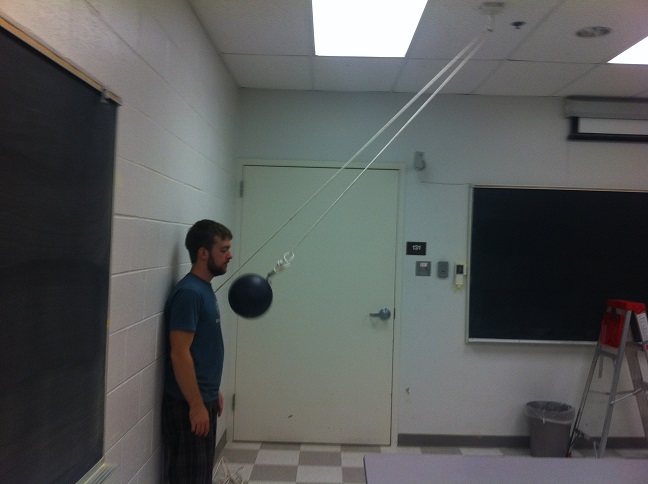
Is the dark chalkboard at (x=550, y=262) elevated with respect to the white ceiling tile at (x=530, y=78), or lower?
lower

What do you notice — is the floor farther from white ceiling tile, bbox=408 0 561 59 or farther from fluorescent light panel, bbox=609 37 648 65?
white ceiling tile, bbox=408 0 561 59

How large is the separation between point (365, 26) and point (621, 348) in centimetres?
257

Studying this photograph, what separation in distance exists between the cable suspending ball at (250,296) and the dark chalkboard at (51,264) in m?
0.86

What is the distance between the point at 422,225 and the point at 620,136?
1.56 metres

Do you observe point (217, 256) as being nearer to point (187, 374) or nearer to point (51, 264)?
point (187, 374)

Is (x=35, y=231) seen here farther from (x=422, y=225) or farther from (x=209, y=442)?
(x=422, y=225)

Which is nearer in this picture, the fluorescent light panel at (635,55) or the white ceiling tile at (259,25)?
the white ceiling tile at (259,25)

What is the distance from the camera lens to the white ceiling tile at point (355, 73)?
311 cm

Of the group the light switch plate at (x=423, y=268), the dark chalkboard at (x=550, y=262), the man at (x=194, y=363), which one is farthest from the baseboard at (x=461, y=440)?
the man at (x=194, y=363)

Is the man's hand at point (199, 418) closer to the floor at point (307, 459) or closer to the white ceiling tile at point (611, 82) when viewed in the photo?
the floor at point (307, 459)

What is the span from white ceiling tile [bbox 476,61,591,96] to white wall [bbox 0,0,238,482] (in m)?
1.89

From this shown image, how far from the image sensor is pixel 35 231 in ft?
3.67

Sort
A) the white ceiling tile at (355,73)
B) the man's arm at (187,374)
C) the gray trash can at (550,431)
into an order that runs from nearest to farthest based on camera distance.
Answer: the man's arm at (187,374) → the white ceiling tile at (355,73) → the gray trash can at (550,431)

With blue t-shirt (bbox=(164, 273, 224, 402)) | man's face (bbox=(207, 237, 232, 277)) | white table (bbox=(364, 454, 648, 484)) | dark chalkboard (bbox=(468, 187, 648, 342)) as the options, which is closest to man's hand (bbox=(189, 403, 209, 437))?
blue t-shirt (bbox=(164, 273, 224, 402))
